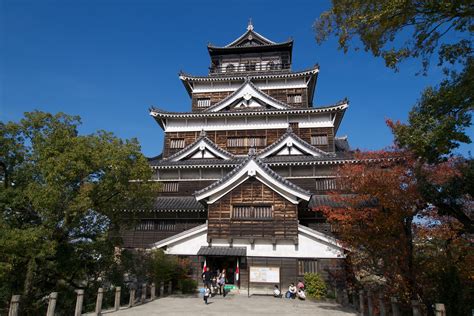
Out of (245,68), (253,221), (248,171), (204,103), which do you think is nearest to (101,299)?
(253,221)

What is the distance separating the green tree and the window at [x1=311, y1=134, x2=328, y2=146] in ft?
52.2

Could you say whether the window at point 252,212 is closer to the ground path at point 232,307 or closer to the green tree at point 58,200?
the ground path at point 232,307

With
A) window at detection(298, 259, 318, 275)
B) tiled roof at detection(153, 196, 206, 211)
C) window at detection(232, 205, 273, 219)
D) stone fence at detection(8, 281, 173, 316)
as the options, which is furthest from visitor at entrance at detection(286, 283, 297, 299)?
tiled roof at detection(153, 196, 206, 211)

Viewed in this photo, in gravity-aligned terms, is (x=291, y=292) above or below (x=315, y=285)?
below

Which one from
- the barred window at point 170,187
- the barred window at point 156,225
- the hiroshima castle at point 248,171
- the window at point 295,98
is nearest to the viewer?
the hiroshima castle at point 248,171

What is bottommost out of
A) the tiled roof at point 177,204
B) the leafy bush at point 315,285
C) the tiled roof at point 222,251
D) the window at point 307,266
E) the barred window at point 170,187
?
the leafy bush at point 315,285

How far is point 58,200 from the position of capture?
37.3ft

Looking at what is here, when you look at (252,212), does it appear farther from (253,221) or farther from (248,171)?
(248,171)

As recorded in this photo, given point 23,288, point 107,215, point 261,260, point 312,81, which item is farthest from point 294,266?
point 312,81

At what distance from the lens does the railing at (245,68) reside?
31922 mm

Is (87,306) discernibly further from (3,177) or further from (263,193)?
(263,193)

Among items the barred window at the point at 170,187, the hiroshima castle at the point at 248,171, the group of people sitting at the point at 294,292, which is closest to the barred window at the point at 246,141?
the hiroshima castle at the point at 248,171

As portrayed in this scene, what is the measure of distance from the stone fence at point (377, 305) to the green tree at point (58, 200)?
10.1 metres

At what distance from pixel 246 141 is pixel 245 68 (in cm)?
995
